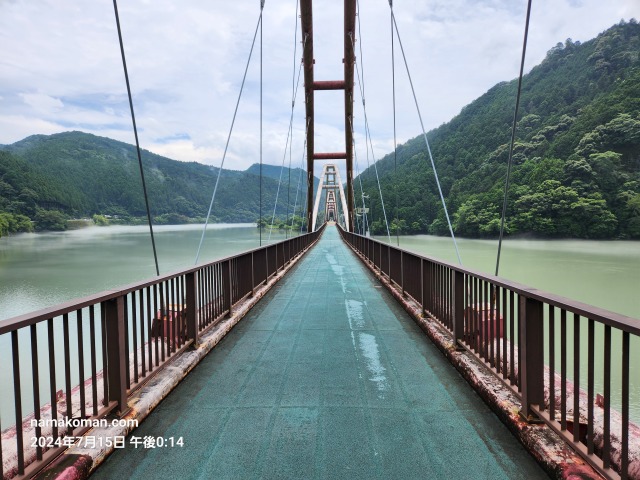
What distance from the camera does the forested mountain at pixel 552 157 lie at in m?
37.5

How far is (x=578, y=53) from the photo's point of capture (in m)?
64.6

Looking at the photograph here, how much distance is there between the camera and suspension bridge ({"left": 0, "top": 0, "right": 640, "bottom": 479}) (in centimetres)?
174

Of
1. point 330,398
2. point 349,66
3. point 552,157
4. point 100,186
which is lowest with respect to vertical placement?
point 330,398

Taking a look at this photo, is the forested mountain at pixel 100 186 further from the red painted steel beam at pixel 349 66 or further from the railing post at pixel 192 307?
the railing post at pixel 192 307

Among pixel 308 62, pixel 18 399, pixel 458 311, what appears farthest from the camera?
pixel 308 62

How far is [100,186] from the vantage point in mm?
90625

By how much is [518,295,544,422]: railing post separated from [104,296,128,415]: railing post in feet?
7.04

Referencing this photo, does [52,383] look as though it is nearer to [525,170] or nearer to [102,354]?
[102,354]

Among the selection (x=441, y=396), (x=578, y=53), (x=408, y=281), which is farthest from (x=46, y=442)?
(x=578, y=53)

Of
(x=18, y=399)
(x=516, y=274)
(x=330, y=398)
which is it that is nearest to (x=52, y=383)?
(x=18, y=399)

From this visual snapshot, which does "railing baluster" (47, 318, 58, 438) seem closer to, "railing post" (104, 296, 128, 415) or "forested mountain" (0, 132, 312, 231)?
"railing post" (104, 296, 128, 415)

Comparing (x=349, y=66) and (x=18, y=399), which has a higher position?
(x=349, y=66)

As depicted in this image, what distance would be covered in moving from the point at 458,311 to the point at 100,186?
101944mm

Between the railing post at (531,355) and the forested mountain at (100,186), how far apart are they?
189 ft
